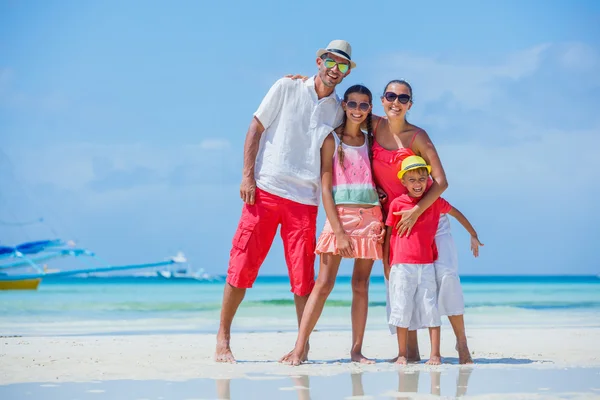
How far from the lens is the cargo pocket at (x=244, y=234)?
4.91m

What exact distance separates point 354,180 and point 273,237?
684 millimetres

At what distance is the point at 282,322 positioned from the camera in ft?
36.6

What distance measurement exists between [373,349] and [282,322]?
16.6 feet

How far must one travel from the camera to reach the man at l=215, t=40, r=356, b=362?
483cm

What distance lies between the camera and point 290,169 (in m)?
4.82

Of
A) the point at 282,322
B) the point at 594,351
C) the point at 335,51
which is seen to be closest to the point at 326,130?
the point at 335,51

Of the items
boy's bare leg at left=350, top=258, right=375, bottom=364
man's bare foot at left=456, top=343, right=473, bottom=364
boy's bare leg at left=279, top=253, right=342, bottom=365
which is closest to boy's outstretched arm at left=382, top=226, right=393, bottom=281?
boy's bare leg at left=350, top=258, right=375, bottom=364

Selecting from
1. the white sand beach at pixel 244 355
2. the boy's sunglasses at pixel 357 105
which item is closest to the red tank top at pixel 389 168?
the boy's sunglasses at pixel 357 105

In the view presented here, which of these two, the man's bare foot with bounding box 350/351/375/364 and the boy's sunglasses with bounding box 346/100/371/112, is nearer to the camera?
the boy's sunglasses with bounding box 346/100/371/112

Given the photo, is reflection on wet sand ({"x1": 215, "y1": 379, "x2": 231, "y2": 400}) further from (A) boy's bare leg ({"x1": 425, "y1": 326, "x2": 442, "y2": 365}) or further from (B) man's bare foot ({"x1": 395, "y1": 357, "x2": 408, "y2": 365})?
(A) boy's bare leg ({"x1": 425, "y1": 326, "x2": 442, "y2": 365})

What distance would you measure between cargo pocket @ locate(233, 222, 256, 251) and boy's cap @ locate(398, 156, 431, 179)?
1.01 metres

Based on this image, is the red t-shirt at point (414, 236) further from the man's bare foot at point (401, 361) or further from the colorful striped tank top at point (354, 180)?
the man's bare foot at point (401, 361)

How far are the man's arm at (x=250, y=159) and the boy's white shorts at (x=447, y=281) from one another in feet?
4.01

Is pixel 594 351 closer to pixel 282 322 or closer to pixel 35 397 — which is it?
pixel 35 397
